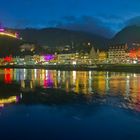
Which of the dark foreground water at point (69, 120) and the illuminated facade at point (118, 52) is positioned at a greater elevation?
the illuminated facade at point (118, 52)

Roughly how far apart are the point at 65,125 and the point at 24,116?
2400 millimetres

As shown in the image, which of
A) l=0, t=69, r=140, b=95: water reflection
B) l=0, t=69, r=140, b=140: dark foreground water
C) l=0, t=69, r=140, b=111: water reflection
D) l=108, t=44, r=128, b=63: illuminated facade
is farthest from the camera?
l=108, t=44, r=128, b=63: illuminated facade

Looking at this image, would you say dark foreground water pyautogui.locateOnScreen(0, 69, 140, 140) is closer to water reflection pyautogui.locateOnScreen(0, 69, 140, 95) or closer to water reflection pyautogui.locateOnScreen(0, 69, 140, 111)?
water reflection pyautogui.locateOnScreen(0, 69, 140, 111)

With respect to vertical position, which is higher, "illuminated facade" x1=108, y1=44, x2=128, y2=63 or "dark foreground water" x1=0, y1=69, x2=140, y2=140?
"illuminated facade" x1=108, y1=44, x2=128, y2=63

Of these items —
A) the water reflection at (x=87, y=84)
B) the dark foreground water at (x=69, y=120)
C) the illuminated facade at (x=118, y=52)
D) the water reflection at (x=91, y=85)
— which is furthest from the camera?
the illuminated facade at (x=118, y=52)

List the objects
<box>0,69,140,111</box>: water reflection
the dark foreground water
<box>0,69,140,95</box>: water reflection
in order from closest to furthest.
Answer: the dark foreground water
<box>0,69,140,111</box>: water reflection
<box>0,69,140,95</box>: water reflection

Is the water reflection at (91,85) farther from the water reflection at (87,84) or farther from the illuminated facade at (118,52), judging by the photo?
the illuminated facade at (118,52)

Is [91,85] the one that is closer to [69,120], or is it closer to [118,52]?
[69,120]


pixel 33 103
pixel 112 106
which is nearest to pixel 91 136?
pixel 112 106

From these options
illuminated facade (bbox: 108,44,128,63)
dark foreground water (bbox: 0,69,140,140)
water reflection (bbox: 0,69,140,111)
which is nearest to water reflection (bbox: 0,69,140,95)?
water reflection (bbox: 0,69,140,111)

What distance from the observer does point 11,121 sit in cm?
1195

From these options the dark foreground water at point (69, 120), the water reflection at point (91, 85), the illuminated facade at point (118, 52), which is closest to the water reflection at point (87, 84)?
the water reflection at point (91, 85)

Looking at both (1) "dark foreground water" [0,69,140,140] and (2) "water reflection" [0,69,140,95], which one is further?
(2) "water reflection" [0,69,140,95]

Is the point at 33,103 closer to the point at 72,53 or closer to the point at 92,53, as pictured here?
the point at 92,53
